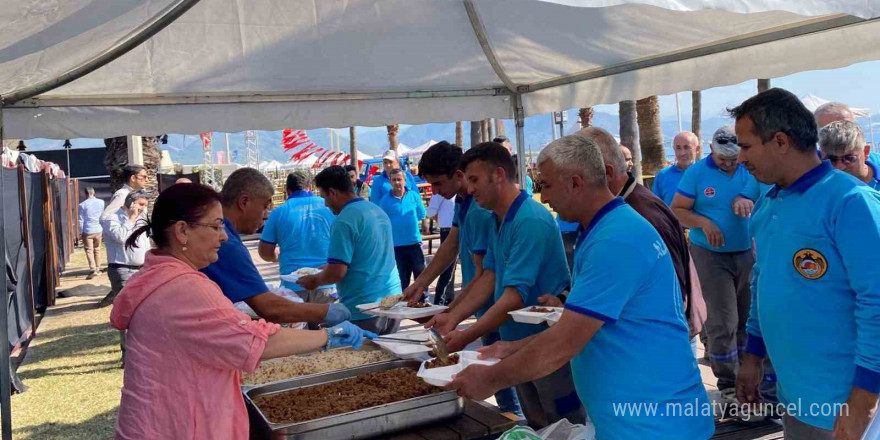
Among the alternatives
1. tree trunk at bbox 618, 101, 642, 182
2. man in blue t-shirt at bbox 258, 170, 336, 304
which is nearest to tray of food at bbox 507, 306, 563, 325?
man in blue t-shirt at bbox 258, 170, 336, 304

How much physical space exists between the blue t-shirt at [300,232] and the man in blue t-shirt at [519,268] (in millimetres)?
2569

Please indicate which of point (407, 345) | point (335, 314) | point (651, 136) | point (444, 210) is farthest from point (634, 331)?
point (651, 136)

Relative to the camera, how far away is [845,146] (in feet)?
11.0

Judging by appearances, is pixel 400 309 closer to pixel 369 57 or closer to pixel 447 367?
pixel 447 367

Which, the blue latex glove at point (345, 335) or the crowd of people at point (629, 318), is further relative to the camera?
the blue latex glove at point (345, 335)

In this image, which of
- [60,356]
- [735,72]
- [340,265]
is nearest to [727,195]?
[735,72]

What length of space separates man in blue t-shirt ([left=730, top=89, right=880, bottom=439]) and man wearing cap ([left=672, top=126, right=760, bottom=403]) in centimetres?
242

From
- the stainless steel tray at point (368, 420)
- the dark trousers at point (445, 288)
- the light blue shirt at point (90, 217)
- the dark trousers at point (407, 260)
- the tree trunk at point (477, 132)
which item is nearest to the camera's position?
the stainless steel tray at point (368, 420)

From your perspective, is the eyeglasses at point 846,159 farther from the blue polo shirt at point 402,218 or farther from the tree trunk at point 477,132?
the tree trunk at point 477,132

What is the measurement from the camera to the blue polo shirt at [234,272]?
286 centimetres

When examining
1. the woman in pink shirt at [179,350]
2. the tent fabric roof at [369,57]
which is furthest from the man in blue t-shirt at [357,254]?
the woman in pink shirt at [179,350]

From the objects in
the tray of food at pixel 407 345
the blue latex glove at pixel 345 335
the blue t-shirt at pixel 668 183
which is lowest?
the tray of food at pixel 407 345

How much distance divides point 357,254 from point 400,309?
2.66ft

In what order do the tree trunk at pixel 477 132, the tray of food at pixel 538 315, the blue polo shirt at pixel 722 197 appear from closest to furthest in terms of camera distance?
1. the tray of food at pixel 538 315
2. the blue polo shirt at pixel 722 197
3. the tree trunk at pixel 477 132
